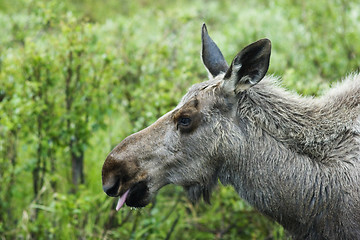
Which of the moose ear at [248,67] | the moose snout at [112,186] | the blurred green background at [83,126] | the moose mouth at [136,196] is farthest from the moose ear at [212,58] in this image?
the moose snout at [112,186]

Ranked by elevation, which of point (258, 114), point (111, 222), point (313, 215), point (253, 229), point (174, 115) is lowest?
point (253, 229)

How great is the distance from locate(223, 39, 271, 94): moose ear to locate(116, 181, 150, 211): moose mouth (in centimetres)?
103

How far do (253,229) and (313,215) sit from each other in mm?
2353

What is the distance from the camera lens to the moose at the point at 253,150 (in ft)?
12.9

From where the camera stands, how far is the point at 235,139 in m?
4.06

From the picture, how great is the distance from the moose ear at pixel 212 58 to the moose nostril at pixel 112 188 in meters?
1.34

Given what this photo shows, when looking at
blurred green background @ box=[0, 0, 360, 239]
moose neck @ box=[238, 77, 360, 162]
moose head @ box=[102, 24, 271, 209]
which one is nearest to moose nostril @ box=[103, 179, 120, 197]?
moose head @ box=[102, 24, 271, 209]

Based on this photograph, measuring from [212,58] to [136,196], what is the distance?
1435 millimetres

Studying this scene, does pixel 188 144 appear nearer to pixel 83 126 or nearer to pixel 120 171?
pixel 120 171

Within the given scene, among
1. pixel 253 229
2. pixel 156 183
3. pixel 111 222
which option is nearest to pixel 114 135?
pixel 111 222

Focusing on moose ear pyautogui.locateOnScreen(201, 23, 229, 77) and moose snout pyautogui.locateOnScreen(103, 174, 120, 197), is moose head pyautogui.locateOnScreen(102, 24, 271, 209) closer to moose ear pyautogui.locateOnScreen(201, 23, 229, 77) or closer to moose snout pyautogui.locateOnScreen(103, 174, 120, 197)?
moose snout pyautogui.locateOnScreen(103, 174, 120, 197)

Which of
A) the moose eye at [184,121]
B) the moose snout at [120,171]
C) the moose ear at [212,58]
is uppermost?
the moose ear at [212,58]

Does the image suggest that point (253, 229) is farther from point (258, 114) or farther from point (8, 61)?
point (8, 61)

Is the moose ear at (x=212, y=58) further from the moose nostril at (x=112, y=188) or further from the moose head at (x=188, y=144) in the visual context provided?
the moose nostril at (x=112, y=188)
